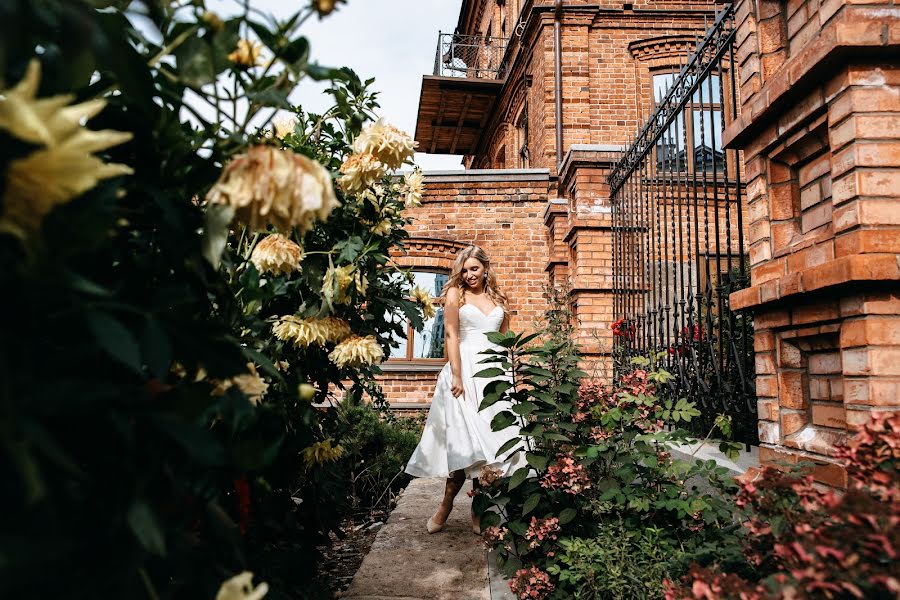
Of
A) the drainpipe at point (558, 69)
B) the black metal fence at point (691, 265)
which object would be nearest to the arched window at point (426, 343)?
the drainpipe at point (558, 69)

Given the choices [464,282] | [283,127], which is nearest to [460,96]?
[464,282]

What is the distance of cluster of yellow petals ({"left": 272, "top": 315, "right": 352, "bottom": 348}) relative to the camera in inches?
77.5

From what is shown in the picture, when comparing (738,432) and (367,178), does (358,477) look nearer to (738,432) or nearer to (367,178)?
(738,432)

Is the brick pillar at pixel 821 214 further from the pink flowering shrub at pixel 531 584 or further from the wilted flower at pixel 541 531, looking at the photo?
the pink flowering shrub at pixel 531 584

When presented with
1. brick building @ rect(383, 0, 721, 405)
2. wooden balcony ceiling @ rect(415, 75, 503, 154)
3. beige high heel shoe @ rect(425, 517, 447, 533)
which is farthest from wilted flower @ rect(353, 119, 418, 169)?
wooden balcony ceiling @ rect(415, 75, 503, 154)

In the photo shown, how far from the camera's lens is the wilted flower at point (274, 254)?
5.75 ft

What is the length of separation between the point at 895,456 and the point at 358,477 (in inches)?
192

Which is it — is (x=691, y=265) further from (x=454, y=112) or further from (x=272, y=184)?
(x=454, y=112)

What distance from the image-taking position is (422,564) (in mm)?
3133

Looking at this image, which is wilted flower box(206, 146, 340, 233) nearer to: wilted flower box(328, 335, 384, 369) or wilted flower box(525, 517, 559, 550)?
wilted flower box(328, 335, 384, 369)

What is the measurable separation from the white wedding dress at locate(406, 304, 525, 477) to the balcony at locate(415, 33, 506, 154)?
829 cm

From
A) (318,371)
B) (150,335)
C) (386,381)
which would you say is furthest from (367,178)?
(386,381)

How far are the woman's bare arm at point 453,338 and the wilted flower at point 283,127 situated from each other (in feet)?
7.01

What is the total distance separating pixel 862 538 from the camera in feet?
3.40
